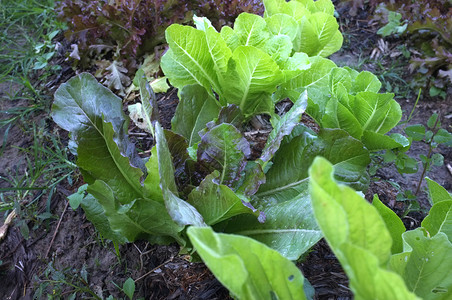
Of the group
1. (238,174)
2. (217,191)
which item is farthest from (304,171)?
(217,191)

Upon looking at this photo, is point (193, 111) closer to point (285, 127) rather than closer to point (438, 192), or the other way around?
point (285, 127)

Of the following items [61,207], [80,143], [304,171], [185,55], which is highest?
[185,55]

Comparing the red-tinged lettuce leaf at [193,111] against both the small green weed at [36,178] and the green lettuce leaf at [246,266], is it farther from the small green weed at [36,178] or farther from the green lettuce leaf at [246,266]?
the green lettuce leaf at [246,266]

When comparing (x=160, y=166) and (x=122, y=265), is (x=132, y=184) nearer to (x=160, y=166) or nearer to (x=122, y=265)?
(x=160, y=166)

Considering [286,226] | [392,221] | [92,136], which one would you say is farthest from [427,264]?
[92,136]

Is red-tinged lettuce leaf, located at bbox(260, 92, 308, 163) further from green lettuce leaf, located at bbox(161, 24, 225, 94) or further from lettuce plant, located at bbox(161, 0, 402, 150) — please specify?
green lettuce leaf, located at bbox(161, 24, 225, 94)

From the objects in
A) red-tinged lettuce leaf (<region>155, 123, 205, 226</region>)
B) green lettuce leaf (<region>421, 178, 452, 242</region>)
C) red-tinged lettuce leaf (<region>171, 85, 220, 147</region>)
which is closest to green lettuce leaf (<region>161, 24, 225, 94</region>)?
red-tinged lettuce leaf (<region>171, 85, 220, 147</region>)
